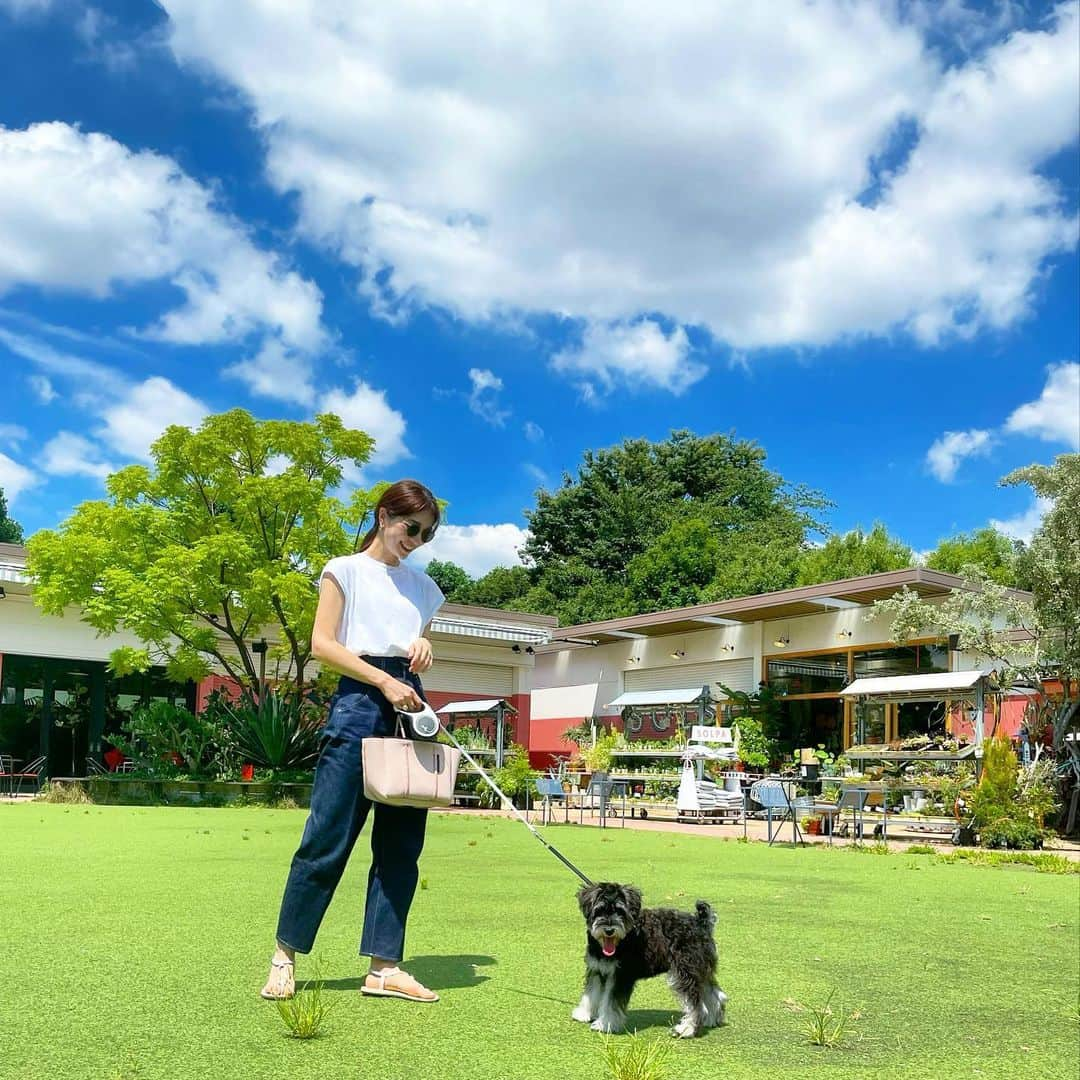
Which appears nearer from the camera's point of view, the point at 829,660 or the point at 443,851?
the point at 443,851

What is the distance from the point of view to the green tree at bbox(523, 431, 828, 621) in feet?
135

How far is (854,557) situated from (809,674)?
47.1 ft

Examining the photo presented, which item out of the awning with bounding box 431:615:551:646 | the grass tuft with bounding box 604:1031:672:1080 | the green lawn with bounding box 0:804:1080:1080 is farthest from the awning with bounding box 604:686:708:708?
the grass tuft with bounding box 604:1031:672:1080

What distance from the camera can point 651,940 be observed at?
350 centimetres

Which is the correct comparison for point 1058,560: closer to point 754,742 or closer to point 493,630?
point 754,742

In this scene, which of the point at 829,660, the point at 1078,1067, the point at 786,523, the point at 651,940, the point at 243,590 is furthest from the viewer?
the point at 786,523

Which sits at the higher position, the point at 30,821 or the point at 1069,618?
the point at 1069,618

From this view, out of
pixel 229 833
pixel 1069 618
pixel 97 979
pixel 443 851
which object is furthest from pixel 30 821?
pixel 1069 618

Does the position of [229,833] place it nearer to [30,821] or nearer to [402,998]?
[30,821]

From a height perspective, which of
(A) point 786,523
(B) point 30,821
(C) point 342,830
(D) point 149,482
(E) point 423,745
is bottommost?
(B) point 30,821

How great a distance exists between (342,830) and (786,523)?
4170 centimetres

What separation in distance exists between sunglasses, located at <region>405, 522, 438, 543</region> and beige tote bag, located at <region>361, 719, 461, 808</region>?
0.65m

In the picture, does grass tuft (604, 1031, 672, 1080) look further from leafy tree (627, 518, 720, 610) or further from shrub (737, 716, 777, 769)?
leafy tree (627, 518, 720, 610)

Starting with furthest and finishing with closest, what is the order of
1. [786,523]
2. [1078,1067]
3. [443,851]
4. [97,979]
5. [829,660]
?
[786,523], [829,660], [443,851], [97,979], [1078,1067]
